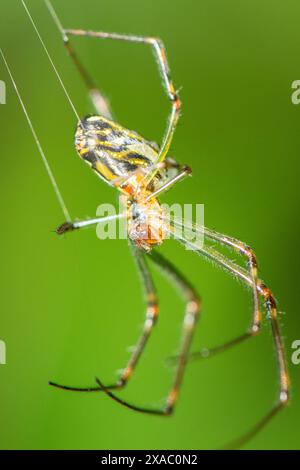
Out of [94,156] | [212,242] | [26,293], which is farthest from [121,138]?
[26,293]

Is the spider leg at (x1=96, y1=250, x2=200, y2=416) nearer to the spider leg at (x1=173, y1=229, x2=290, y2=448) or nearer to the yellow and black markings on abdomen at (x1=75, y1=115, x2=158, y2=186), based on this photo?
the spider leg at (x1=173, y1=229, x2=290, y2=448)

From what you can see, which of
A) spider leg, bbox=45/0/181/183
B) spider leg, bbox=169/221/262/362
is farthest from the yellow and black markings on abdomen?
spider leg, bbox=169/221/262/362

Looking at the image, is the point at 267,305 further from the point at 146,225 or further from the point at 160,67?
the point at 160,67

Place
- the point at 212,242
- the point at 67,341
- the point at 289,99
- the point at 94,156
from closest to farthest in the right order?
the point at 94,156, the point at 212,242, the point at 67,341, the point at 289,99

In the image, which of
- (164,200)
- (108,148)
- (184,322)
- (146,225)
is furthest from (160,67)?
(164,200)

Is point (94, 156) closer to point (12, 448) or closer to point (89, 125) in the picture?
point (89, 125)

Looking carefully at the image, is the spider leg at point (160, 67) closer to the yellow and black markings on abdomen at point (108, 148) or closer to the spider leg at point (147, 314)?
the yellow and black markings on abdomen at point (108, 148)
